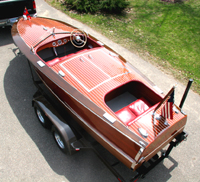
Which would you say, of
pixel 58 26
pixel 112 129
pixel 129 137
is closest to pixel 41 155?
pixel 112 129

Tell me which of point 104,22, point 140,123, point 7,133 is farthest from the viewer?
point 104,22

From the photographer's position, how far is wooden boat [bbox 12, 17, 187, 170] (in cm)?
296

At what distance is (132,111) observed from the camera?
363 centimetres

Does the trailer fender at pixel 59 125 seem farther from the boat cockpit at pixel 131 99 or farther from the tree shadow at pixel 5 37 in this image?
the tree shadow at pixel 5 37

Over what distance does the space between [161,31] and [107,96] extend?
243 inches

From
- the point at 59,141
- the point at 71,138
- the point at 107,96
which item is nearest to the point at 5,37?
the point at 59,141

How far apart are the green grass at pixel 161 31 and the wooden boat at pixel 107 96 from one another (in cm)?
289

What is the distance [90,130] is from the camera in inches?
134

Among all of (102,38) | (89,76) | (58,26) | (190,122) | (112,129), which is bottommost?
(190,122)

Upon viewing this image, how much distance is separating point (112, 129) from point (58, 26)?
3.59 meters

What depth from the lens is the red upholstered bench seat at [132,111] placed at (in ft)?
11.5

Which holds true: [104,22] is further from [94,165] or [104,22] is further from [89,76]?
[94,165]

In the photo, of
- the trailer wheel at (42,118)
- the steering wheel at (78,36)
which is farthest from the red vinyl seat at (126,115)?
the steering wheel at (78,36)

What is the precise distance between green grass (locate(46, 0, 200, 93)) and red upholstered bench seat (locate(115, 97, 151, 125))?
2959 millimetres
